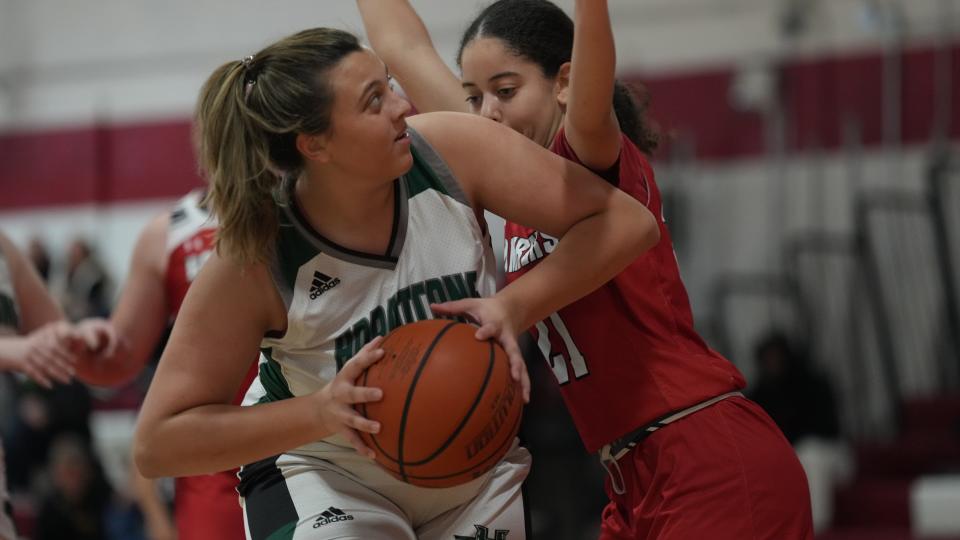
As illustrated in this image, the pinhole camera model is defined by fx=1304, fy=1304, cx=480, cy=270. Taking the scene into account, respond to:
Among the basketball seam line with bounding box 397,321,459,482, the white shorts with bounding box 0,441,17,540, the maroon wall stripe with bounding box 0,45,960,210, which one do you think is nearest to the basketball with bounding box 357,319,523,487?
the basketball seam line with bounding box 397,321,459,482

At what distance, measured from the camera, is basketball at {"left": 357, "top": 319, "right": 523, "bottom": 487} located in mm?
2607

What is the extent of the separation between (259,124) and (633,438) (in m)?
1.17

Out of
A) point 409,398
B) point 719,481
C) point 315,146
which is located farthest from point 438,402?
point 719,481

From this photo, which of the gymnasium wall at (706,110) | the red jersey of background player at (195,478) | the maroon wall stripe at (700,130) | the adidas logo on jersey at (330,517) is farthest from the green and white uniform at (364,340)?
the gymnasium wall at (706,110)

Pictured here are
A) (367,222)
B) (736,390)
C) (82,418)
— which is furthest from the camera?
(82,418)

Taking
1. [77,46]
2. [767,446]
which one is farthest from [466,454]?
[77,46]

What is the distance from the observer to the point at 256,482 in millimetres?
3121

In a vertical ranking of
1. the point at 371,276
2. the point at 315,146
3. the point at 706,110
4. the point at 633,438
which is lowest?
the point at 706,110

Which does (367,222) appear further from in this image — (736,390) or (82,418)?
(82,418)

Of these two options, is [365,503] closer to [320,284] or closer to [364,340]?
[364,340]

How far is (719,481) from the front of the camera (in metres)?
3.04

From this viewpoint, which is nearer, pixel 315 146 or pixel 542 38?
pixel 315 146

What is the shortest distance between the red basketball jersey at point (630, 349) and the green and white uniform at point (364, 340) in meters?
0.23

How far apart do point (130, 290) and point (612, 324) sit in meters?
1.92
